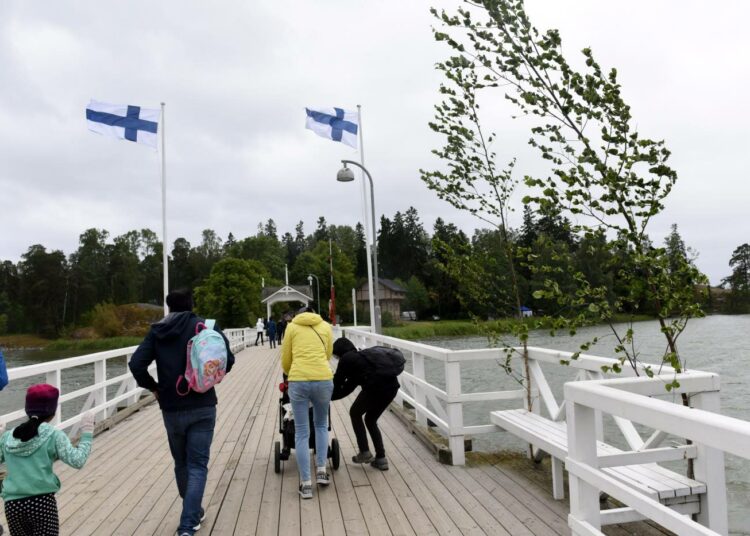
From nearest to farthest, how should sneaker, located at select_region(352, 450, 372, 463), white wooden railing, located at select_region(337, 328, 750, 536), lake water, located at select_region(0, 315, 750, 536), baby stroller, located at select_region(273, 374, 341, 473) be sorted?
1. white wooden railing, located at select_region(337, 328, 750, 536)
2. baby stroller, located at select_region(273, 374, 341, 473)
3. sneaker, located at select_region(352, 450, 372, 463)
4. lake water, located at select_region(0, 315, 750, 536)

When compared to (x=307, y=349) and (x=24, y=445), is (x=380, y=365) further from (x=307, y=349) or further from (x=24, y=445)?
(x=24, y=445)

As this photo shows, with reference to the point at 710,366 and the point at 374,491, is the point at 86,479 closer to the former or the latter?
the point at 374,491

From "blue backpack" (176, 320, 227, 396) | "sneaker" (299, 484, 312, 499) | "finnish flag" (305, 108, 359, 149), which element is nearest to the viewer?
"blue backpack" (176, 320, 227, 396)

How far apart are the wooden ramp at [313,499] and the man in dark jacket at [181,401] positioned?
0.40 m

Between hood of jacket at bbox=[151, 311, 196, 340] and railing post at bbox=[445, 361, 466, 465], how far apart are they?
2497 millimetres

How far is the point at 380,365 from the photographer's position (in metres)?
5.33

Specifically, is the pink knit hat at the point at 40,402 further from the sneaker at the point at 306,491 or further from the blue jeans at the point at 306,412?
the sneaker at the point at 306,491

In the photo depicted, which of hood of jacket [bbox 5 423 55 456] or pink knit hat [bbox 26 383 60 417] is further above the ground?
pink knit hat [bbox 26 383 60 417]

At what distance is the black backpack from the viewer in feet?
17.4

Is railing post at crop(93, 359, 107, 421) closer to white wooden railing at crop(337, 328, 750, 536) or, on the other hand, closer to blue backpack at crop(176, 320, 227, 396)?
blue backpack at crop(176, 320, 227, 396)

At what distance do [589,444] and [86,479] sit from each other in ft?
15.4

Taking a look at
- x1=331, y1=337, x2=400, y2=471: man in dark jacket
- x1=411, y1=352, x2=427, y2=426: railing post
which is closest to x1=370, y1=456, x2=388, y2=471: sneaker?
x1=331, y1=337, x2=400, y2=471: man in dark jacket

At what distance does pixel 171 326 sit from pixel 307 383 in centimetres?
132

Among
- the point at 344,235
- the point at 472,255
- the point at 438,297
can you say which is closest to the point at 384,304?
the point at 438,297
